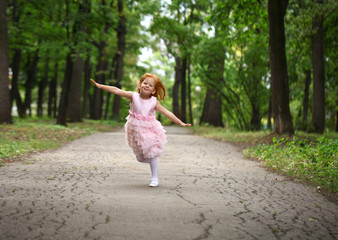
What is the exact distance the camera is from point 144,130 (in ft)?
18.0

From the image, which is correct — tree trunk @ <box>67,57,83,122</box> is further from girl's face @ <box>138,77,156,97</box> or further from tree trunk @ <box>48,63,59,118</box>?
girl's face @ <box>138,77,156,97</box>

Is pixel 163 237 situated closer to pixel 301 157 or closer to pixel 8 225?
pixel 8 225

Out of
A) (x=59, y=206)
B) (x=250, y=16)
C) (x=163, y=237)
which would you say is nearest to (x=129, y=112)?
(x=59, y=206)

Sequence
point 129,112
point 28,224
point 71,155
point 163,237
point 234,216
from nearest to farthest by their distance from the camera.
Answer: point 163,237 < point 28,224 < point 234,216 < point 129,112 < point 71,155

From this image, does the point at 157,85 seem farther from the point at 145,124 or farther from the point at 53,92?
the point at 53,92

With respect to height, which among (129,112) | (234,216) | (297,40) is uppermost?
(297,40)

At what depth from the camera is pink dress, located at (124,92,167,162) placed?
544 cm

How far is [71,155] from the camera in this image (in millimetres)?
9156

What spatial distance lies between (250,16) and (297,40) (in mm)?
3542

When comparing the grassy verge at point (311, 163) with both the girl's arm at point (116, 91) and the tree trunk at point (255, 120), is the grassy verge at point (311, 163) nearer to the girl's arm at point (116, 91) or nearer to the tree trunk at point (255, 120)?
the girl's arm at point (116, 91)

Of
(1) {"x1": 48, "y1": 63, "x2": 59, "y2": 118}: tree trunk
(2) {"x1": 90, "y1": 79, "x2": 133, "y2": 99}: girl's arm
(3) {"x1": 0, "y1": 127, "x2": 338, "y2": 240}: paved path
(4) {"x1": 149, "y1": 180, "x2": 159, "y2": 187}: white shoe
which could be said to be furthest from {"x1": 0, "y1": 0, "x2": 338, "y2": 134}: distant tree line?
(1) {"x1": 48, "y1": 63, "x2": 59, "y2": 118}: tree trunk

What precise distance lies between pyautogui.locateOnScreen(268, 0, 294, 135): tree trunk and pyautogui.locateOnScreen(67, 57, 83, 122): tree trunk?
14.9 m

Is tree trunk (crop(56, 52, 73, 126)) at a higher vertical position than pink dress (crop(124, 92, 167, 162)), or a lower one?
higher

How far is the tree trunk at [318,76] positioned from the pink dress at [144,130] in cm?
1286
